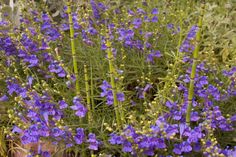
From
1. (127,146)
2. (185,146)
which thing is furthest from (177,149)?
(127,146)

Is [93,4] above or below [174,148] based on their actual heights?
above

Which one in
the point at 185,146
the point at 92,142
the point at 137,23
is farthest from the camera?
the point at 137,23

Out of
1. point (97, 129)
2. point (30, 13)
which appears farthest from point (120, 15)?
point (97, 129)

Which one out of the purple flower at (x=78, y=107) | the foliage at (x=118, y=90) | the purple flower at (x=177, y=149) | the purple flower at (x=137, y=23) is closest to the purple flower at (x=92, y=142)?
the foliage at (x=118, y=90)

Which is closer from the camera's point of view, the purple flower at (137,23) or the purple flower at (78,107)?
the purple flower at (78,107)

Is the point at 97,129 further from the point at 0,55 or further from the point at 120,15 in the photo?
the point at 120,15

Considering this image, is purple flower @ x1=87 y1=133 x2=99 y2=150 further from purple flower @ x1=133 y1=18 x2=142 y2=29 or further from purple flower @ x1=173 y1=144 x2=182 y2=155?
purple flower @ x1=133 y1=18 x2=142 y2=29

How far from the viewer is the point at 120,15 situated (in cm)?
299

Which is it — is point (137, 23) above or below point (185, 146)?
above

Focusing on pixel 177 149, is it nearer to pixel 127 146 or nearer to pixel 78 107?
pixel 127 146

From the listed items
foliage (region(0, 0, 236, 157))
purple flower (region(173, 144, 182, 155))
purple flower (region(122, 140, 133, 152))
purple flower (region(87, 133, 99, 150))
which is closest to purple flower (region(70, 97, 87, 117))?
foliage (region(0, 0, 236, 157))

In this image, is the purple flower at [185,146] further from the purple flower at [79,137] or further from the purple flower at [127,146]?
the purple flower at [79,137]

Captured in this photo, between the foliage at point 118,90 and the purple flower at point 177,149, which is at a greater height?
the foliage at point 118,90

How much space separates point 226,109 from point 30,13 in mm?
1457
